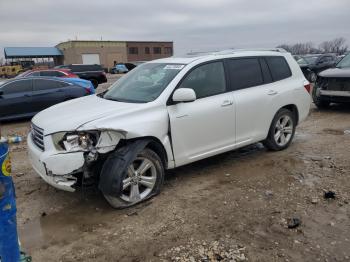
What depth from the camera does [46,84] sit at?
426 inches

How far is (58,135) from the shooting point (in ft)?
13.1

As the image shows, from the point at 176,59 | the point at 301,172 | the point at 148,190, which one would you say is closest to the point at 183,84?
the point at 176,59

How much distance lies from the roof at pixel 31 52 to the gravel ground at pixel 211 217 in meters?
63.1

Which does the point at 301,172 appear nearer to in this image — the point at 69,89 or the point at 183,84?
the point at 183,84

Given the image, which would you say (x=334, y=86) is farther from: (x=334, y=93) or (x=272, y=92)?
(x=272, y=92)

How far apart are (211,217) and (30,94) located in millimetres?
8340

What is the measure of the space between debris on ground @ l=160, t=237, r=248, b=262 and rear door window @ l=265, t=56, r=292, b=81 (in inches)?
138

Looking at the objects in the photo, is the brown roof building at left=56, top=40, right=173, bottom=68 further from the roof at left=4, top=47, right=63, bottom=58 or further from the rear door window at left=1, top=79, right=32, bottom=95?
the rear door window at left=1, top=79, right=32, bottom=95

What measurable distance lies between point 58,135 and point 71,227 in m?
1.04

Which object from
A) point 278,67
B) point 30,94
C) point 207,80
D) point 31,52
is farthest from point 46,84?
point 31,52

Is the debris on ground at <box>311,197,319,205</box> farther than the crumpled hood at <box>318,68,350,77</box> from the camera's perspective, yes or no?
No

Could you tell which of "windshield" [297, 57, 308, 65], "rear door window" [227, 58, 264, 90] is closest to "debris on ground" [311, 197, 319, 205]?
"rear door window" [227, 58, 264, 90]

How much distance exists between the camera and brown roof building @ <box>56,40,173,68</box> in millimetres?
65250

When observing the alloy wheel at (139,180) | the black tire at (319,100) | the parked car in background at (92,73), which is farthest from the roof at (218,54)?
the parked car in background at (92,73)
